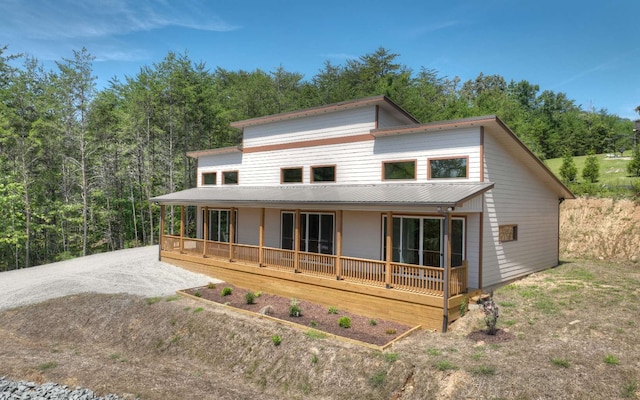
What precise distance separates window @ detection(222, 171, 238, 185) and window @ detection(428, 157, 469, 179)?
1085cm

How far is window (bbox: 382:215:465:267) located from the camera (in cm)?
1186

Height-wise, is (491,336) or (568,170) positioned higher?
(568,170)

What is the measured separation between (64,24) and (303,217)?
58.9 feet

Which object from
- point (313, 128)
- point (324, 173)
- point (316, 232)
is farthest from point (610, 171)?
point (316, 232)

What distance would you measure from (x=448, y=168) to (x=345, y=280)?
5383 millimetres

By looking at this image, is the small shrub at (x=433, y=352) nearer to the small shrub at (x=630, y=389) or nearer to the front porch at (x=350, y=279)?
the front porch at (x=350, y=279)

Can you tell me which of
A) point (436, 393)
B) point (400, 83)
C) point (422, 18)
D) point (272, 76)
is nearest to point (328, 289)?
point (436, 393)

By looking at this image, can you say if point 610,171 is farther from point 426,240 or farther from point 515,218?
point 426,240

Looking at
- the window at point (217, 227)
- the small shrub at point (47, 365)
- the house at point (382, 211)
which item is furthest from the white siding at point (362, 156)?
the small shrub at point (47, 365)

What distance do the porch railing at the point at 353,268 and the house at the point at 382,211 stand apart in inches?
2.1

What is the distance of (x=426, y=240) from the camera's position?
39.7 ft

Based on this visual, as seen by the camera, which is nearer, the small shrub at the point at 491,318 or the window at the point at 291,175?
the small shrub at the point at 491,318

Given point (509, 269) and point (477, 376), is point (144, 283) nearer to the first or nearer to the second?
point (477, 376)

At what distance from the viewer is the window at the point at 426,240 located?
38.9ft
